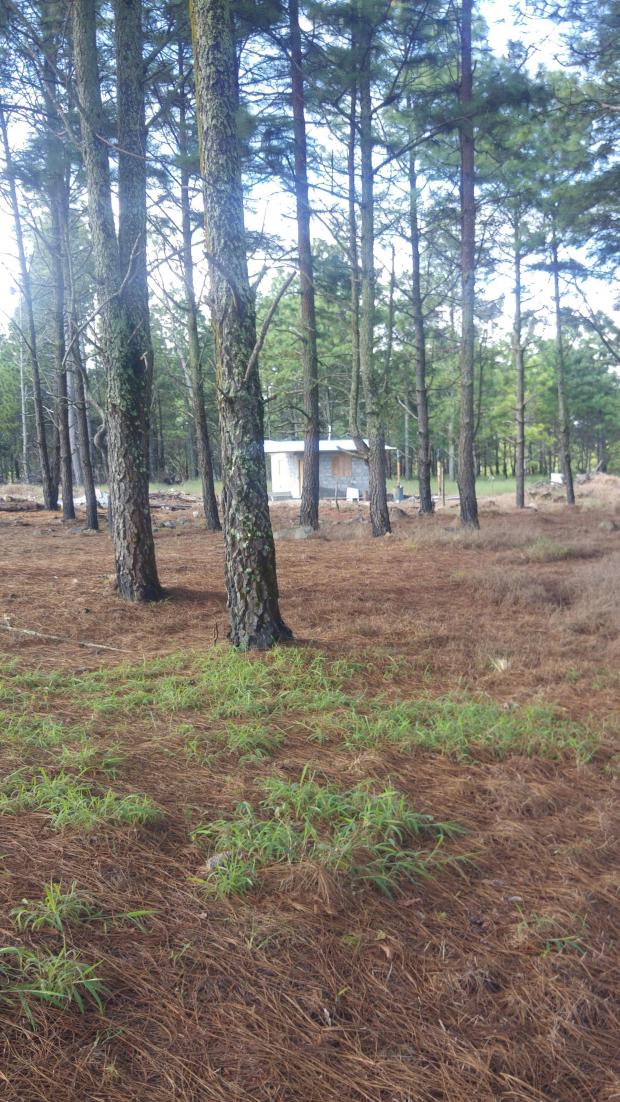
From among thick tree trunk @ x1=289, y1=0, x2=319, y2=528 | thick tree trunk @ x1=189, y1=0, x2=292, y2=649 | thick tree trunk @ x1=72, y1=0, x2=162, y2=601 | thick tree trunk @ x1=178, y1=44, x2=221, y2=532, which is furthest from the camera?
thick tree trunk @ x1=178, y1=44, x2=221, y2=532

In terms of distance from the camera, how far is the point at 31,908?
90.7 inches

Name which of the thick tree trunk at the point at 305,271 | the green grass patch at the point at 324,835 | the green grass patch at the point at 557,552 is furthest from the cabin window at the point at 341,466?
the green grass patch at the point at 324,835

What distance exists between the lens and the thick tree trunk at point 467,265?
1372 centimetres

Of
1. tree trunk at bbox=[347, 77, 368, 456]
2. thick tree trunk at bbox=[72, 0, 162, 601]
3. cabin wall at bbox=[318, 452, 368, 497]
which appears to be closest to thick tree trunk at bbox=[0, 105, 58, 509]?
tree trunk at bbox=[347, 77, 368, 456]

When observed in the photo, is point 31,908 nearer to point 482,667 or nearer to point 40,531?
point 482,667

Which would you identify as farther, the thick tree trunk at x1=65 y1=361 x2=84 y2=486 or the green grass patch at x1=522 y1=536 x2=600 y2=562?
the thick tree trunk at x1=65 y1=361 x2=84 y2=486

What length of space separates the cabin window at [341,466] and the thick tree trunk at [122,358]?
3064 centimetres

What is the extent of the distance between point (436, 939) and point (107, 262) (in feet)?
24.3

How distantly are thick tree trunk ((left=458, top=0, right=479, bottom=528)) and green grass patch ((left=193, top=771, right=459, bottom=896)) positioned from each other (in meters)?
12.6

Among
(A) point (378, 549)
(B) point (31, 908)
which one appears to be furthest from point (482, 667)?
(A) point (378, 549)

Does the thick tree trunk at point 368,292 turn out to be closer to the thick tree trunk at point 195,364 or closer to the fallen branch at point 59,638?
the thick tree trunk at point 195,364

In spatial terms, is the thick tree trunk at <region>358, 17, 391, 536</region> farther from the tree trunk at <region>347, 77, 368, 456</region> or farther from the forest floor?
the forest floor

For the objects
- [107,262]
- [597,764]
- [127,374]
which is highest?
[107,262]

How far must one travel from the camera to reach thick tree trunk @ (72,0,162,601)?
23.6 feet
